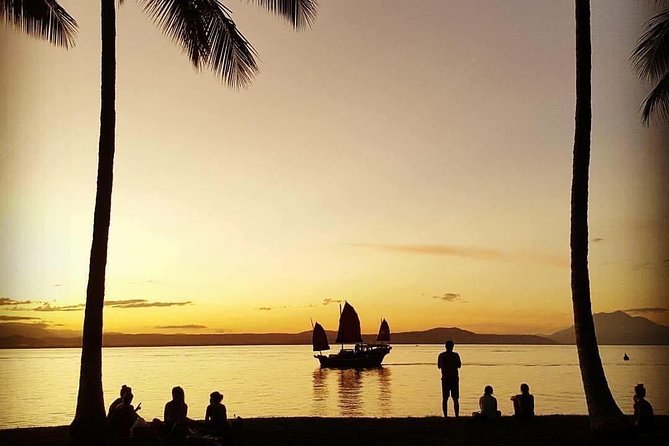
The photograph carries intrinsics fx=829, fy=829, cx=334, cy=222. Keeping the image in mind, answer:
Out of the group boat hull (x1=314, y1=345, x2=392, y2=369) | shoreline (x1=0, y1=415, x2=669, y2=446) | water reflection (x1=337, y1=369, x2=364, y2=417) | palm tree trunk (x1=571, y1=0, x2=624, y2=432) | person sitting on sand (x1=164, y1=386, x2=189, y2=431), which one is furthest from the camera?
boat hull (x1=314, y1=345, x2=392, y2=369)

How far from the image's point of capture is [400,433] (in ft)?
45.8

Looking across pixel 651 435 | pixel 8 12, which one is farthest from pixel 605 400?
pixel 8 12

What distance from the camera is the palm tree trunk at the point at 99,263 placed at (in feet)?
43.5

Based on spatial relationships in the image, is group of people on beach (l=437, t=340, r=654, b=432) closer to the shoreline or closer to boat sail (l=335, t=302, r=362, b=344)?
the shoreline

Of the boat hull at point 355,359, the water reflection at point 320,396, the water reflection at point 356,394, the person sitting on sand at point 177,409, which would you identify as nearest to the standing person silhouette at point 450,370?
the person sitting on sand at point 177,409

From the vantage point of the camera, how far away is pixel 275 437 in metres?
13.6

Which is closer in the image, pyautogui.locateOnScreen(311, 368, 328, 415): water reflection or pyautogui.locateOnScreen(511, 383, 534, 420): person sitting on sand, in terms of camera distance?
pyautogui.locateOnScreen(511, 383, 534, 420): person sitting on sand

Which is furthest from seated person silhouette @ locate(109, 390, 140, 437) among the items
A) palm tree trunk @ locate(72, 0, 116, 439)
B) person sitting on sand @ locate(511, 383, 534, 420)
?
person sitting on sand @ locate(511, 383, 534, 420)

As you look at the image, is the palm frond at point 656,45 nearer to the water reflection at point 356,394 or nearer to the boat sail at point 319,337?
the water reflection at point 356,394

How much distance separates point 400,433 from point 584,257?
4.23 meters

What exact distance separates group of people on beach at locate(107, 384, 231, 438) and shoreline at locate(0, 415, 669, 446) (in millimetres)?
302

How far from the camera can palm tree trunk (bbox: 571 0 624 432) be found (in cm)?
1313

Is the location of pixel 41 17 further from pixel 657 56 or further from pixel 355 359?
pixel 355 359

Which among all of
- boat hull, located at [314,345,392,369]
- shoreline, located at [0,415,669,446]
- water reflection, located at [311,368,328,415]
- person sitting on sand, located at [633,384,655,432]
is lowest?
water reflection, located at [311,368,328,415]
